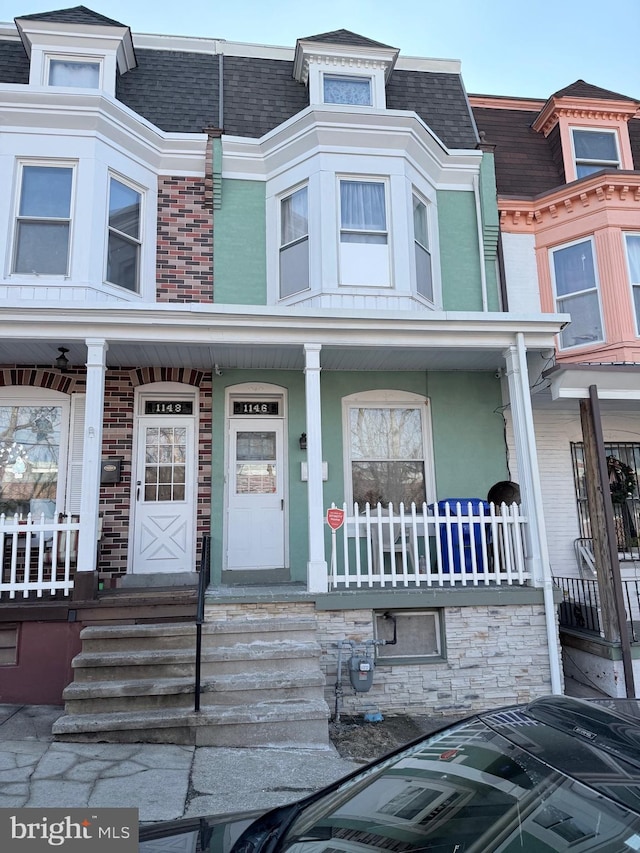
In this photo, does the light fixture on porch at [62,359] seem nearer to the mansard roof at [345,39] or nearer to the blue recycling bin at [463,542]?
the blue recycling bin at [463,542]

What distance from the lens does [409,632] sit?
6.04 metres

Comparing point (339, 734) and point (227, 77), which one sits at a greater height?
point (227, 77)

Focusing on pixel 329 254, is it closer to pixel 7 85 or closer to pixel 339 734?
pixel 7 85

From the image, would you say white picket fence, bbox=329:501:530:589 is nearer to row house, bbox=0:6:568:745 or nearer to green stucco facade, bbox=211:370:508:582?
row house, bbox=0:6:568:745

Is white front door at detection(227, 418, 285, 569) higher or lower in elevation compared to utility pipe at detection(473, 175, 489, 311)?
lower

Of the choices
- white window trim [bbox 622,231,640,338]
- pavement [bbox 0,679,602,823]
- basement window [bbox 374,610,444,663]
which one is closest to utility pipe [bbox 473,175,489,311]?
white window trim [bbox 622,231,640,338]

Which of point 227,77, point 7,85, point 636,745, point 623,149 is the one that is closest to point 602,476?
point 636,745

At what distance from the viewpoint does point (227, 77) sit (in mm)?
8922

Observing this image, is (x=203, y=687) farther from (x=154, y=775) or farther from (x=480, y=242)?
(x=480, y=242)

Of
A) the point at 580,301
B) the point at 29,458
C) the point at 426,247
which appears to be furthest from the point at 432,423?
the point at 29,458

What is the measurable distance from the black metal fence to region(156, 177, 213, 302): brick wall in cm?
588

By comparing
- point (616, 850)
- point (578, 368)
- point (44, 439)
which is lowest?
point (616, 850)

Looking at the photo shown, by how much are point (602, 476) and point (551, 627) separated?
1.77 meters

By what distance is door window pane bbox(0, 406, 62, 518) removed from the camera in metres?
6.98
